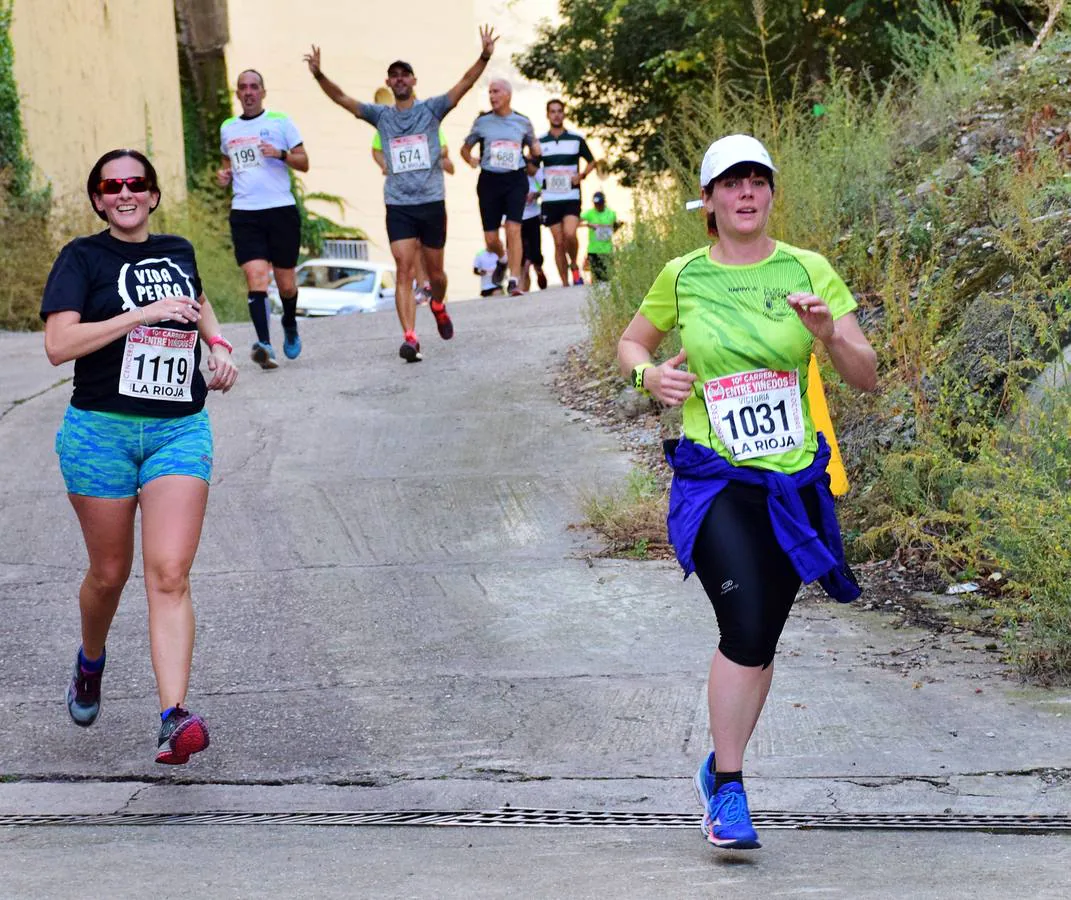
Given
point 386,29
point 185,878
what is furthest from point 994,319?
point 386,29

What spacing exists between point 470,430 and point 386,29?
30.2m

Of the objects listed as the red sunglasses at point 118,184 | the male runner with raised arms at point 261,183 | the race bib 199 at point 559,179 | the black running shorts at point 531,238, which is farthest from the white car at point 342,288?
the red sunglasses at point 118,184

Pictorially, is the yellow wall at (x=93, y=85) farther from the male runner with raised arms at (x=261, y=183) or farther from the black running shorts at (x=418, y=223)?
the black running shorts at (x=418, y=223)

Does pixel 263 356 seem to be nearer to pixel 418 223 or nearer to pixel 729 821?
pixel 418 223

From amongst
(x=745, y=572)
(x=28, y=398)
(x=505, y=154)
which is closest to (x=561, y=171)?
(x=505, y=154)

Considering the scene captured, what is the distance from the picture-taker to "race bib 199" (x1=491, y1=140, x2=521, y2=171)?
52.4ft

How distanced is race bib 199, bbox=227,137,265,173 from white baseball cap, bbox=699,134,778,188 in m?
7.62

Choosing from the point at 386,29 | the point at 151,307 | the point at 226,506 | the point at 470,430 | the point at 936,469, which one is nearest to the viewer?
the point at 151,307

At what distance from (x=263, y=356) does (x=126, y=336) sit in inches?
284

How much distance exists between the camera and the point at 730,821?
4324 millimetres

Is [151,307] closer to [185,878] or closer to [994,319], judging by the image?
[185,878]

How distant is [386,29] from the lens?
38.9m

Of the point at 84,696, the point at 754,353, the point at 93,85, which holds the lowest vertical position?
the point at 84,696

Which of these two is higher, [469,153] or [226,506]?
[469,153]
